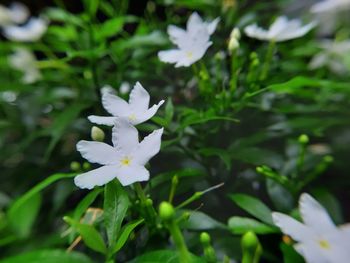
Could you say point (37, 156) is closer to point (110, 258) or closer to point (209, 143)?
point (209, 143)

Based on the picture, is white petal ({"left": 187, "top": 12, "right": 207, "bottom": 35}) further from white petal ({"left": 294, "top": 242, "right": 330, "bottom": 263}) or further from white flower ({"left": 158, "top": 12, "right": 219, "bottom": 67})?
white petal ({"left": 294, "top": 242, "right": 330, "bottom": 263})

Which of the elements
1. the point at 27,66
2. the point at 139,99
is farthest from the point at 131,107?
the point at 27,66

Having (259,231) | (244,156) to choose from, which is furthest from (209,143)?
(259,231)

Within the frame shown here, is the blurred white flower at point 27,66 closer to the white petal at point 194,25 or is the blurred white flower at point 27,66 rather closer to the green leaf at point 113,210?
the white petal at point 194,25

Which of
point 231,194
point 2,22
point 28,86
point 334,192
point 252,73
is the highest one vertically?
point 2,22

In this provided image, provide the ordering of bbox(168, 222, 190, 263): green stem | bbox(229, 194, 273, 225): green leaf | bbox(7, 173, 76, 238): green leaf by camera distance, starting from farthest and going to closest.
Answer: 1. bbox(7, 173, 76, 238): green leaf
2. bbox(229, 194, 273, 225): green leaf
3. bbox(168, 222, 190, 263): green stem

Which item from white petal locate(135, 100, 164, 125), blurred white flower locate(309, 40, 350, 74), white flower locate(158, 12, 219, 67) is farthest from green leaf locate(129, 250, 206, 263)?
blurred white flower locate(309, 40, 350, 74)

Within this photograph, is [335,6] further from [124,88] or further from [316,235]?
[316,235]
